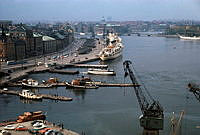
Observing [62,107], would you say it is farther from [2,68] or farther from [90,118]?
[2,68]

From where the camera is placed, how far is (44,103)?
13703 millimetres

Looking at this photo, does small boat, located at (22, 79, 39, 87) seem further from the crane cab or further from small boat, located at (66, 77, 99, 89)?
the crane cab

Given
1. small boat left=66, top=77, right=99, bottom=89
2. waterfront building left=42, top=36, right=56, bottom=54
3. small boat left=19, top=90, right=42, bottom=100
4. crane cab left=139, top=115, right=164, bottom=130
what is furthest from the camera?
waterfront building left=42, top=36, right=56, bottom=54

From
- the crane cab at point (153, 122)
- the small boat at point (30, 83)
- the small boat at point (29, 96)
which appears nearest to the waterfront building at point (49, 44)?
the small boat at point (30, 83)

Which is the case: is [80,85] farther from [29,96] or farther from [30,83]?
[29,96]

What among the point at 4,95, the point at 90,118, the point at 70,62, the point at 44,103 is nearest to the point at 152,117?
the point at 90,118

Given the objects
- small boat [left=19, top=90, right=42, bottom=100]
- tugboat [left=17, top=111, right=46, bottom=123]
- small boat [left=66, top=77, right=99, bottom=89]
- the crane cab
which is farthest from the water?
the crane cab

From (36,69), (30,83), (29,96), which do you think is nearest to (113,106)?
(29,96)

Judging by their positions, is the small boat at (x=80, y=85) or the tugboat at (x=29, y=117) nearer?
the tugboat at (x=29, y=117)

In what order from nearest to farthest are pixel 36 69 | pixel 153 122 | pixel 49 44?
pixel 153 122 → pixel 36 69 → pixel 49 44

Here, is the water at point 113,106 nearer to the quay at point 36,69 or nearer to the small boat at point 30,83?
the small boat at point 30,83

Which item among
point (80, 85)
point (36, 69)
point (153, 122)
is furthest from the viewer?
point (36, 69)

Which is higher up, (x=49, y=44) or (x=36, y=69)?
(x=49, y=44)

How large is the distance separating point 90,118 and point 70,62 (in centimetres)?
1317
